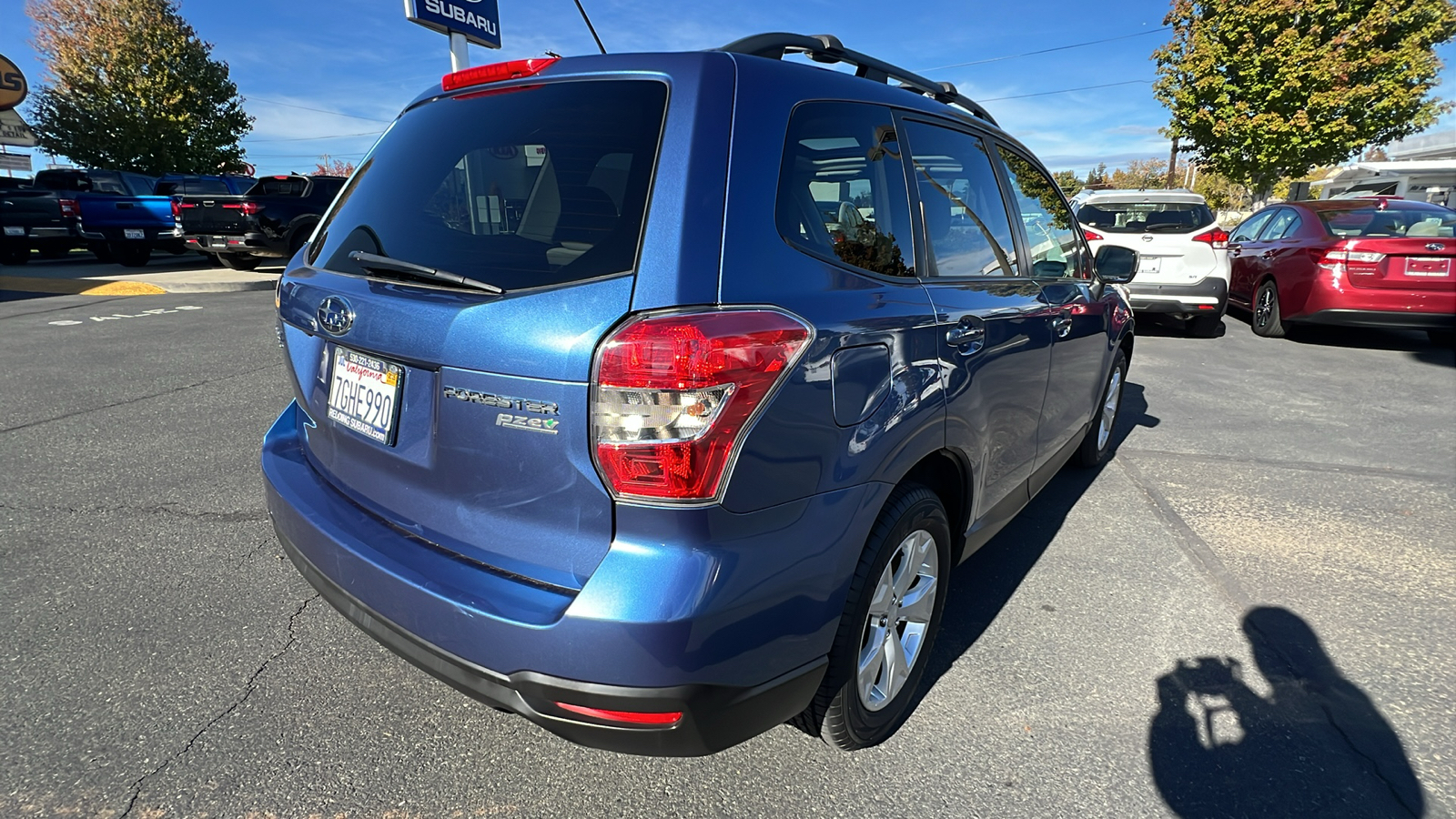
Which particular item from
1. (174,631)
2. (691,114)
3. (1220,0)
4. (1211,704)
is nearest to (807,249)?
(691,114)

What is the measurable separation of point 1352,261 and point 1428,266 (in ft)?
1.85

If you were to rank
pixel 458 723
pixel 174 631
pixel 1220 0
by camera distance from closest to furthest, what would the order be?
pixel 458 723, pixel 174 631, pixel 1220 0

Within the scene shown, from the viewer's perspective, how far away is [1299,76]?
63.8 ft

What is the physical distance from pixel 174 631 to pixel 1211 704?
3.31m

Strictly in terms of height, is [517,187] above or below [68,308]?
above

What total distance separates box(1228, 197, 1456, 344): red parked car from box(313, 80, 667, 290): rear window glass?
8720mm

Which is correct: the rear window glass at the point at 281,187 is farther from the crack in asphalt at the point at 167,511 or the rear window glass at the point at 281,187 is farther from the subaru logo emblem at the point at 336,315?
the subaru logo emblem at the point at 336,315

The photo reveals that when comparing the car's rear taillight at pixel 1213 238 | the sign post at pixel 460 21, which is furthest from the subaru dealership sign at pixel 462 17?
the car's rear taillight at pixel 1213 238

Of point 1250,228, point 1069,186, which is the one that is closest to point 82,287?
point 1250,228

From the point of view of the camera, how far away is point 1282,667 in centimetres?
255

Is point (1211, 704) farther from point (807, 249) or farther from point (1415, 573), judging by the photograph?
point (807, 249)

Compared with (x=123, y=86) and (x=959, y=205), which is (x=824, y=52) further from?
(x=123, y=86)

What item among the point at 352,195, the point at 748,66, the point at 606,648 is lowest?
the point at 606,648

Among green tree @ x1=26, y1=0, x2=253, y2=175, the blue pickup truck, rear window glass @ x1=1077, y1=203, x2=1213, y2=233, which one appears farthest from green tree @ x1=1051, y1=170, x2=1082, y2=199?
green tree @ x1=26, y1=0, x2=253, y2=175
